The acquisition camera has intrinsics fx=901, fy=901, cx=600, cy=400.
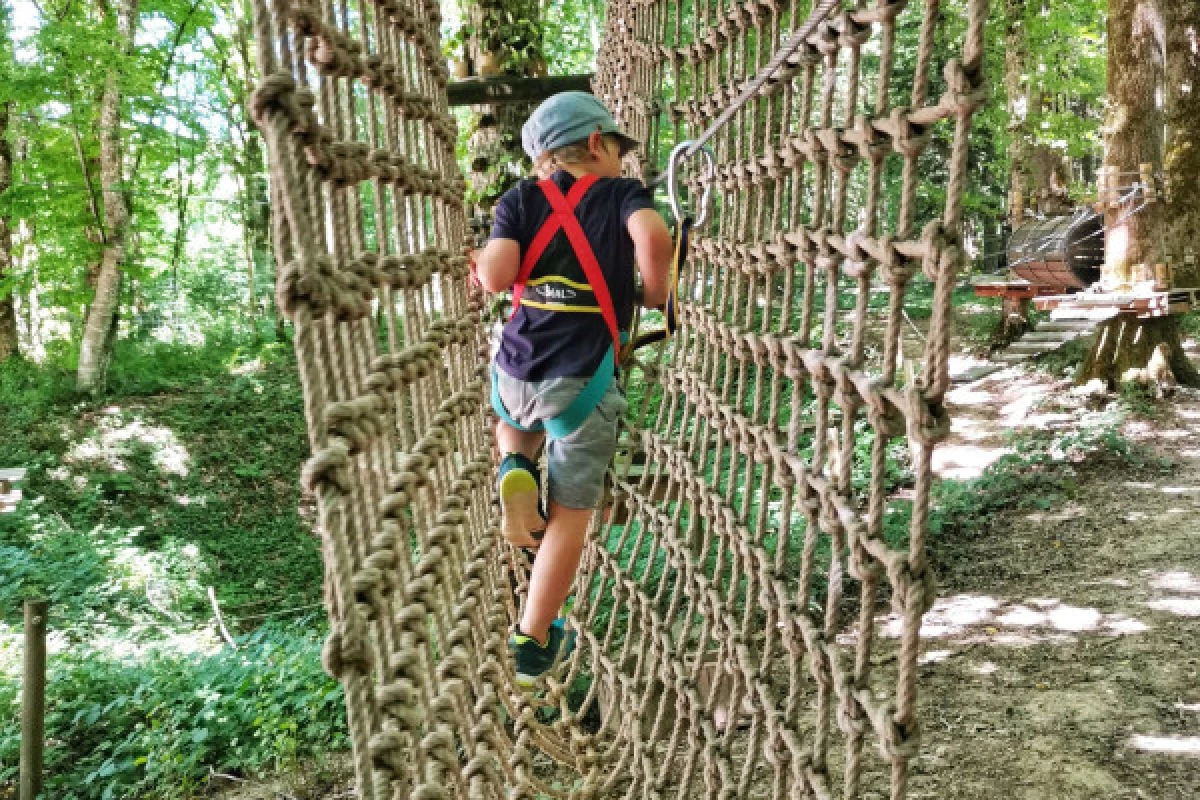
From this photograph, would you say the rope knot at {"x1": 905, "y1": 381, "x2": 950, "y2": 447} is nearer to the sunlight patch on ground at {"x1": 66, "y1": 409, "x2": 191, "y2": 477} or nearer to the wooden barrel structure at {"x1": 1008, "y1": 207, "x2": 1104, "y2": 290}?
the wooden barrel structure at {"x1": 1008, "y1": 207, "x2": 1104, "y2": 290}

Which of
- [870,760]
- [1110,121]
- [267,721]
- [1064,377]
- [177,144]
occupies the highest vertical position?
[177,144]

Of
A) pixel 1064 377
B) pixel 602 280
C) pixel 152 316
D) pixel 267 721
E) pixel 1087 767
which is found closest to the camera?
pixel 602 280

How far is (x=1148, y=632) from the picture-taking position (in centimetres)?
264

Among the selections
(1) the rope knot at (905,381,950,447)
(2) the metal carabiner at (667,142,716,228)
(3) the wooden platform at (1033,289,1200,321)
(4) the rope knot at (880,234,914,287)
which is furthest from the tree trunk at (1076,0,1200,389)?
(1) the rope knot at (905,381,950,447)

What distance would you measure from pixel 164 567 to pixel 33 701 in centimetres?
307

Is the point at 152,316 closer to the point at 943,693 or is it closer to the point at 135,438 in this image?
the point at 135,438

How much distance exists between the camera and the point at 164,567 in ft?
19.4

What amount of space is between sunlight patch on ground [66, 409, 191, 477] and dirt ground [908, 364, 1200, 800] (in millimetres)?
6358

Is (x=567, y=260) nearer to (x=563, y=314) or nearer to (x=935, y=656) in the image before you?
(x=563, y=314)

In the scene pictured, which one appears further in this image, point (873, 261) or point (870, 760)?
point (870, 760)

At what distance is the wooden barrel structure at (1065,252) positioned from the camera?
6.23 metres

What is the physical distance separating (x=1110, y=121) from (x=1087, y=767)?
4310 mm

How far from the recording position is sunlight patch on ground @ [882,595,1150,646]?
9.02ft

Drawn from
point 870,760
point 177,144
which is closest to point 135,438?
point 177,144
